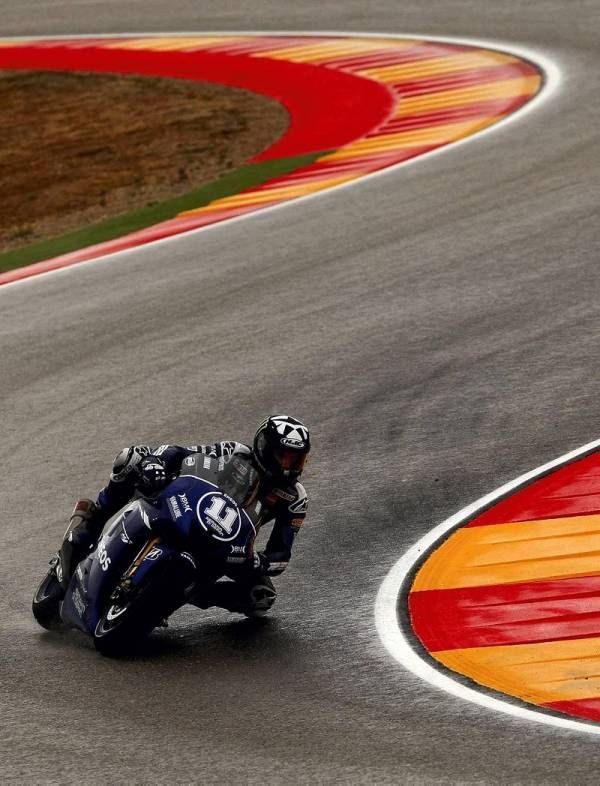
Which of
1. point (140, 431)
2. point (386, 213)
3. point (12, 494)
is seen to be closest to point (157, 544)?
point (12, 494)

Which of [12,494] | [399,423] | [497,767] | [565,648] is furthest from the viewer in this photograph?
[399,423]

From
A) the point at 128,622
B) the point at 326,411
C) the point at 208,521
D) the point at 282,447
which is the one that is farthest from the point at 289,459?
the point at 326,411

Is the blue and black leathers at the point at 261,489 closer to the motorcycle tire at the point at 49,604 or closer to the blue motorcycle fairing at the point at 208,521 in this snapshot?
the blue motorcycle fairing at the point at 208,521

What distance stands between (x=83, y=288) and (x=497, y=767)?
9887 millimetres

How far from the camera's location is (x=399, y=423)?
35.7 feet

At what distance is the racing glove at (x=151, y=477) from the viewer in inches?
290

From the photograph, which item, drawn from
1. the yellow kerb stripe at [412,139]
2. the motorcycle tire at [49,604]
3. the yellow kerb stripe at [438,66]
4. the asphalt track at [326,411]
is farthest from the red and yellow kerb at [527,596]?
the yellow kerb stripe at [438,66]

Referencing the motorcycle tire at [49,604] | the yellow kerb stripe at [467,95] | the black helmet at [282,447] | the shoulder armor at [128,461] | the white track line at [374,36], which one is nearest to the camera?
the black helmet at [282,447]

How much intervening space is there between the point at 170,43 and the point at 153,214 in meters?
12.3

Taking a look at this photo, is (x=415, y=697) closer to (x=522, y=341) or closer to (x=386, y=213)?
(x=522, y=341)

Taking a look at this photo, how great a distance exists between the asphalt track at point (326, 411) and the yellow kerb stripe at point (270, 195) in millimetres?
599

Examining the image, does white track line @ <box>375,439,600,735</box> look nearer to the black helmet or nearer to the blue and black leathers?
the blue and black leathers

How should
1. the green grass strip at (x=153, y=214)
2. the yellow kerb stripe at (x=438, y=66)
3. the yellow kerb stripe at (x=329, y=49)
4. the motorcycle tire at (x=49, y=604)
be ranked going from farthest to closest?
1. the yellow kerb stripe at (x=329, y=49)
2. the yellow kerb stripe at (x=438, y=66)
3. the green grass strip at (x=153, y=214)
4. the motorcycle tire at (x=49, y=604)

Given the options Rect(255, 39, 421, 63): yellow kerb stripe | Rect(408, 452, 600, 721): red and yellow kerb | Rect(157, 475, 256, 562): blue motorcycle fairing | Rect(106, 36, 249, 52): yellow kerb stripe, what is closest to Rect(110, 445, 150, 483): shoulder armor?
Rect(157, 475, 256, 562): blue motorcycle fairing
